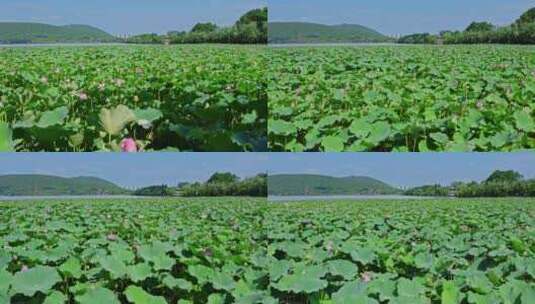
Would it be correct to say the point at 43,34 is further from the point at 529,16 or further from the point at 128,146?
the point at 529,16


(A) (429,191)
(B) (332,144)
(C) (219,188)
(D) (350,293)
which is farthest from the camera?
(A) (429,191)

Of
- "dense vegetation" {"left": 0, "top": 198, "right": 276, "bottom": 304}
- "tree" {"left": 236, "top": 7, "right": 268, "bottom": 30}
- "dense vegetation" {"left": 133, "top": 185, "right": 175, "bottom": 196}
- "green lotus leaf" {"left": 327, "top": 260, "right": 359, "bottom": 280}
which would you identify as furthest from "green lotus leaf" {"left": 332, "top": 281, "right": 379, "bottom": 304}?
"tree" {"left": 236, "top": 7, "right": 268, "bottom": 30}

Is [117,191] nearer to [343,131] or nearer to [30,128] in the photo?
[30,128]

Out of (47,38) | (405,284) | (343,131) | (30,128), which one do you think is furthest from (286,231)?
(47,38)

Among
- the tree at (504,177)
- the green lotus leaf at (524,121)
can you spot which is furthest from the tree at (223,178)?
the green lotus leaf at (524,121)

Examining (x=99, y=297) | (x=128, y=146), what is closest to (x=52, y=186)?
(x=128, y=146)

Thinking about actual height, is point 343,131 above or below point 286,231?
above

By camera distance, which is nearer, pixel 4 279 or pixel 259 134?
pixel 4 279

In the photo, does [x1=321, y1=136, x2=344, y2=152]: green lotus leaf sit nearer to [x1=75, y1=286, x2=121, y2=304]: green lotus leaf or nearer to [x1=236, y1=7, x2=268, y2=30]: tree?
[x1=75, y1=286, x2=121, y2=304]: green lotus leaf
